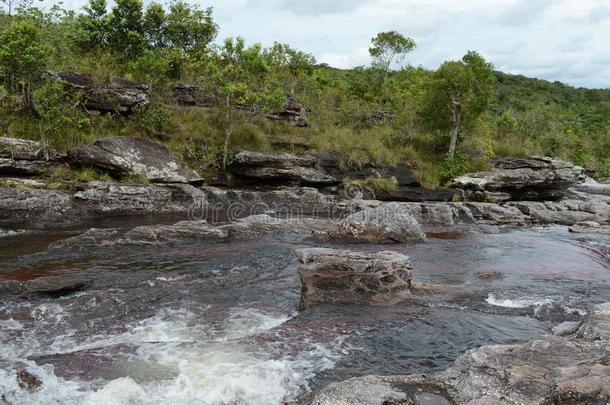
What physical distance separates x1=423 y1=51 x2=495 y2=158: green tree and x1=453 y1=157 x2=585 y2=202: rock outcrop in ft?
10.6

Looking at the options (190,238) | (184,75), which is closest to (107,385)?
(190,238)

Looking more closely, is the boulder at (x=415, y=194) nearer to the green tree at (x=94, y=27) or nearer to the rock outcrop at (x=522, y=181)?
the rock outcrop at (x=522, y=181)

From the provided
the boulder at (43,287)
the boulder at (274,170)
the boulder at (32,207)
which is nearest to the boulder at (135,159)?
the boulder at (274,170)

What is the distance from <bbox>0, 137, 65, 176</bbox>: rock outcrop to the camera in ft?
71.2

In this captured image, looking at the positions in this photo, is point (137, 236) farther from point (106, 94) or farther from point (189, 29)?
point (189, 29)

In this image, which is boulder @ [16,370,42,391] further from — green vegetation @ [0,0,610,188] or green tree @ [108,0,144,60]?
green tree @ [108,0,144,60]

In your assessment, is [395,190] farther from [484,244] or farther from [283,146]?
[484,244]

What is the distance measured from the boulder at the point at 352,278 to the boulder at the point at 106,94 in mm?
22667

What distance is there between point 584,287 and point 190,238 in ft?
40.1

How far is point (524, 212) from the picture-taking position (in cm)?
2884

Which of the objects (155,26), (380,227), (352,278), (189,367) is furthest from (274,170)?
(189,367)

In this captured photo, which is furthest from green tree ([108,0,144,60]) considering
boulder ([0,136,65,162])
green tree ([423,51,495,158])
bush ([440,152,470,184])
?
bush ([440,152,470,184])

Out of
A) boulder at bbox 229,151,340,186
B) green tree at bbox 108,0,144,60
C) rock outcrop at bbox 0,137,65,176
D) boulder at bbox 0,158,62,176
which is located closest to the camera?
boulder at bbox 0,158,62,176

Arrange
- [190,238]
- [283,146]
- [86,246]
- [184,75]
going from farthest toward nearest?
1. [184,75]
2. [283,146]
3. [190,238]
4. [86,246]
